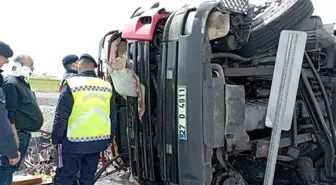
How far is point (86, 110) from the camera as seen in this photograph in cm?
374

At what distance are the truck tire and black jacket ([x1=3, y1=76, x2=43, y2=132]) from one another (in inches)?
80.7

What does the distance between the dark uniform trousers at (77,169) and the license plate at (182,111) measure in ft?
3.69

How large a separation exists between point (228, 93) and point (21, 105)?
199 centimetres

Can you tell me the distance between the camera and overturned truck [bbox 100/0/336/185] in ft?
10.2

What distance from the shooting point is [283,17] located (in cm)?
344

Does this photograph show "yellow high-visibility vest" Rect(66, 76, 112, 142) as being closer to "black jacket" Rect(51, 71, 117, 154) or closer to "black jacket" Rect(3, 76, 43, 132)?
"black jacket" Rect(51, 71, 117, 154)

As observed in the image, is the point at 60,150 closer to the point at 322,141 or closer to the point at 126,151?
the point at 126,151

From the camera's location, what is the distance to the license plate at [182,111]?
3.19 metres

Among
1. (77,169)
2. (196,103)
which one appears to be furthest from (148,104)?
(77,169)

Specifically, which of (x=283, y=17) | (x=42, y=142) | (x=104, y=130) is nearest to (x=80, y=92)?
(x=104, y=130)

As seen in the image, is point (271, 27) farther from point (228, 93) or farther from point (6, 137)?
point (6, 137)

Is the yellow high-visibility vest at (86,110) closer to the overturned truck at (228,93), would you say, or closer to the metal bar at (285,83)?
the overturned truck at (228,93)

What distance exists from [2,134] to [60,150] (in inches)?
22.2

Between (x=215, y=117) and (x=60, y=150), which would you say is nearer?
(x=215, y=117)
